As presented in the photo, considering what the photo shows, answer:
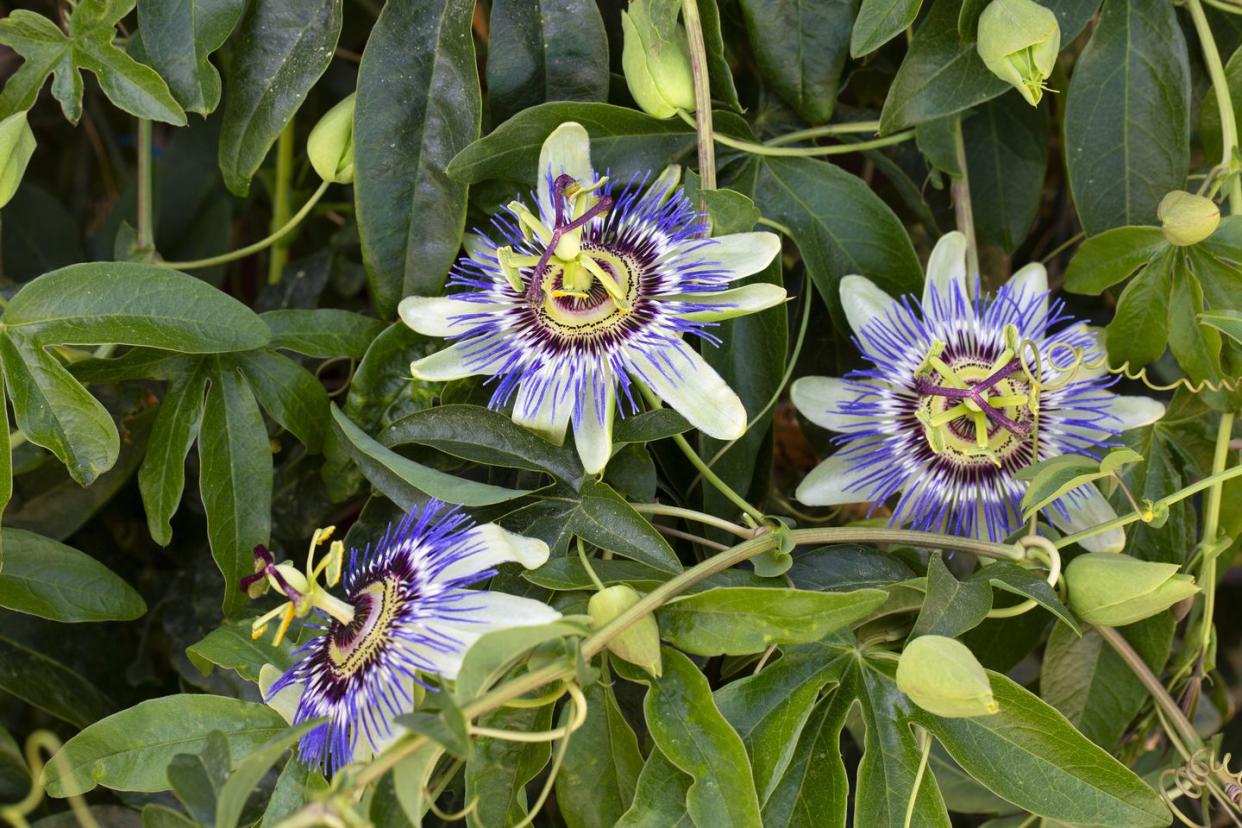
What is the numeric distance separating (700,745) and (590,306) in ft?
1.50

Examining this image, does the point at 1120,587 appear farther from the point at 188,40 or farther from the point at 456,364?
the point at 188,40

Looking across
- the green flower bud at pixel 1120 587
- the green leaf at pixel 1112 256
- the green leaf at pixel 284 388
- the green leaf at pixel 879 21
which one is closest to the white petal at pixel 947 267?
the green leaf at pixel 1112 256

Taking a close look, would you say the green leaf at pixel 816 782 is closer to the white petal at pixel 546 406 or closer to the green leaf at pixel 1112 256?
the white petal at pixel 546 406

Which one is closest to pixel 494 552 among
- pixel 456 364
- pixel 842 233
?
pixel 456 364

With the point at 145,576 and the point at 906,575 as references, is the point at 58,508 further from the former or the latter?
the point at 906,575

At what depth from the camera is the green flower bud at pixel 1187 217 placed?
1177 mm

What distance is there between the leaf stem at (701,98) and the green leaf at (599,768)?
0.53 m

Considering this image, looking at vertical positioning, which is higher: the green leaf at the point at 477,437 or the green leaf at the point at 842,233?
the green leaf at the point at 842,233

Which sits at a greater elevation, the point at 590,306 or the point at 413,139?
the point at 413,139

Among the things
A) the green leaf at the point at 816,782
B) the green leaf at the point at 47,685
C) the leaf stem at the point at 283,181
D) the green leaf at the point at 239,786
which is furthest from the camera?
the leaf stem at the point at 283,181

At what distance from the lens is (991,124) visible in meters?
1.48

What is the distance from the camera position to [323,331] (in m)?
1.31

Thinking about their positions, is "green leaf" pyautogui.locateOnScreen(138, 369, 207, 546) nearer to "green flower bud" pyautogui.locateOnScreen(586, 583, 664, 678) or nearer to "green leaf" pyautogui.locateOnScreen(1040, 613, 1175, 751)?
"green flower bud" pyautogui.locateOnScreen(586, 583, 664, 678)

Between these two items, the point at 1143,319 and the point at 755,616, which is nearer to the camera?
the point at 755,616
